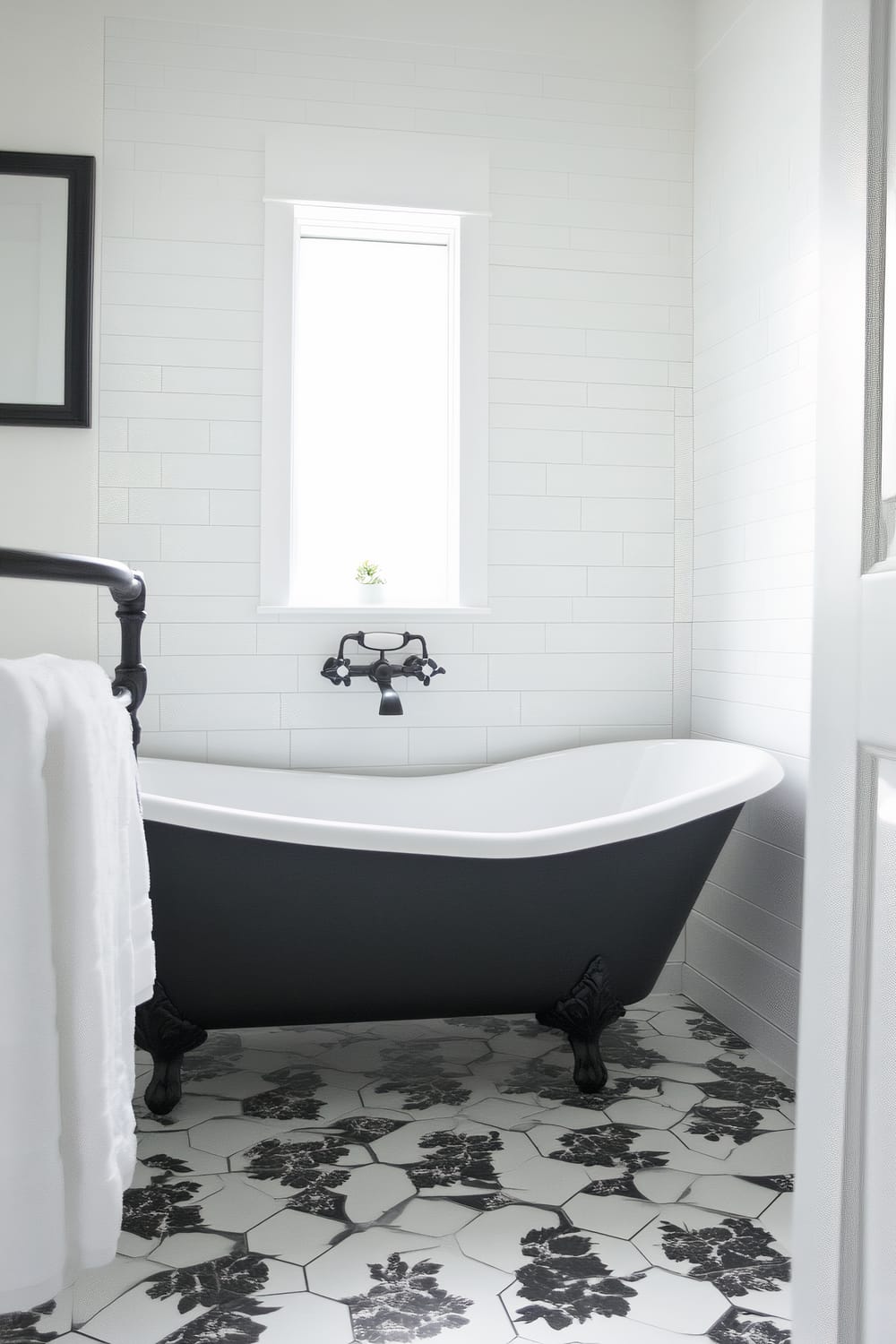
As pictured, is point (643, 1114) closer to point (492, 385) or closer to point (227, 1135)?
point (227, 1135)

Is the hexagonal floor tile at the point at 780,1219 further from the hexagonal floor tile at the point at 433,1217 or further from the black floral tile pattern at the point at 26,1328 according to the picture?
the black floral tile pattern at the point at 26,1328

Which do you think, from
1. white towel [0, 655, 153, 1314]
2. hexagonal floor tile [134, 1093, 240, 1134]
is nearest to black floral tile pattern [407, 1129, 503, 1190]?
hexagonal floor tile [134, 1093, 240, 1134]

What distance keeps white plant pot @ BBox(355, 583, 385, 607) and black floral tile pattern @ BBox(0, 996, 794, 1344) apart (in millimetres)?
1258

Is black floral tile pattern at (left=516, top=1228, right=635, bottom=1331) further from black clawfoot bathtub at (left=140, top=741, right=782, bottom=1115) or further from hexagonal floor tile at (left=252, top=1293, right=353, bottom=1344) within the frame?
black clawfoot bathtub at (left=140, top=741, right=782, bottom=1115)

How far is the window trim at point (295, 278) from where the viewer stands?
9.89 ft

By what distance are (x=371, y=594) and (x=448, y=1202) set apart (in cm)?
173

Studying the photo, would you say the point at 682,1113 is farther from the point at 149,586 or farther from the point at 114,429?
the point at 114,429

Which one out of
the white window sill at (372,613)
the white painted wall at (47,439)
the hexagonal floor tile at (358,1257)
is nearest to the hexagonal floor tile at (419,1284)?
the hexagonal floor tile at (358,1257)

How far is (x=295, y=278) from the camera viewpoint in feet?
10.1

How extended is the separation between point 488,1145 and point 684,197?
2807 mm

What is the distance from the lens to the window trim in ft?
9.89

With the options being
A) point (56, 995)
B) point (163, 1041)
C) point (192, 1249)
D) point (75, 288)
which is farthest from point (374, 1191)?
point (75, 288)

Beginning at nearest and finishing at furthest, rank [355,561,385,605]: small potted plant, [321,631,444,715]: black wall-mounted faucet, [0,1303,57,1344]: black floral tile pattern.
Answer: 1. [0,1303,57,1344]: black floral tile pattern
2. [321,631,444,715]: black wall-mounted faucet
3. [355,561,385,605]: small potted plant

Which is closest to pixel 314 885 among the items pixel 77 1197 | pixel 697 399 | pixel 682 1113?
pixel 682 1113
